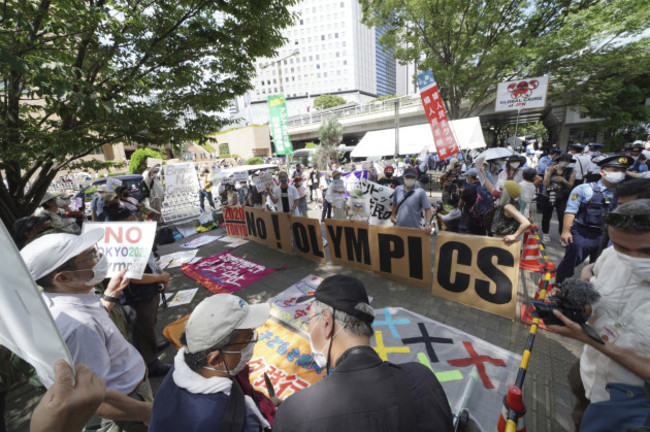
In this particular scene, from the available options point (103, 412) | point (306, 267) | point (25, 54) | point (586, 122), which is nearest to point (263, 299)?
point (306, 267)

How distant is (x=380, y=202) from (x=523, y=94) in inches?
299

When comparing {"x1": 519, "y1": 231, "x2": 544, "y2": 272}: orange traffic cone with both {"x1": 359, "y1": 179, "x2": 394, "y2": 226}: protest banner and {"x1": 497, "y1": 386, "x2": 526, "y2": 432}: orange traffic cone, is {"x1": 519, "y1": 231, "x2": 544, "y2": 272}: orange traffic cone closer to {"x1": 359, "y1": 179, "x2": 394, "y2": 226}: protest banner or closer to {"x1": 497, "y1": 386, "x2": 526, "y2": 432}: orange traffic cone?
{"x1": 359, "y1": 179, "x2": 394, "y2": 226}: protest banner

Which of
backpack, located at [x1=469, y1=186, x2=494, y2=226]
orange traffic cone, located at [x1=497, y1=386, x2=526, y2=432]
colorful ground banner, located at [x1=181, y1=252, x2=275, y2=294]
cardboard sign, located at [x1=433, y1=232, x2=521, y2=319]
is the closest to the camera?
orange traffic cone, located at [x1=497, y1=386, x2=526, y2=432]

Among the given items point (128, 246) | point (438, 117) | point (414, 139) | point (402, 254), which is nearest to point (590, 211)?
point (402, 254)

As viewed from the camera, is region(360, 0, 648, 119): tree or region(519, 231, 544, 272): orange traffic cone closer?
region(519, 231, 544, 272): orange traffic cone

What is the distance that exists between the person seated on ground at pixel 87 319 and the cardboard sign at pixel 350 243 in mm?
4364

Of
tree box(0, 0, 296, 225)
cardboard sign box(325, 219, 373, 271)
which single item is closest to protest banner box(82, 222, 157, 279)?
tree box(0, 0, 296, 225)

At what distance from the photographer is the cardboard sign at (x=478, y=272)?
3900mm

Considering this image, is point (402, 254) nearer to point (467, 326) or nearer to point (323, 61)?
point (467, 326)

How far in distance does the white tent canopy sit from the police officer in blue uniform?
29.1ft

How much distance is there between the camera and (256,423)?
1.45 m

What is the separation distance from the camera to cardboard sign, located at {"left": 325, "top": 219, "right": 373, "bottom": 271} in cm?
569

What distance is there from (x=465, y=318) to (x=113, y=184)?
1001 centimetres

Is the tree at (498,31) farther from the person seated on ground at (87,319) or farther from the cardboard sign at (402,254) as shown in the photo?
the person seated on ground at (87,319)
